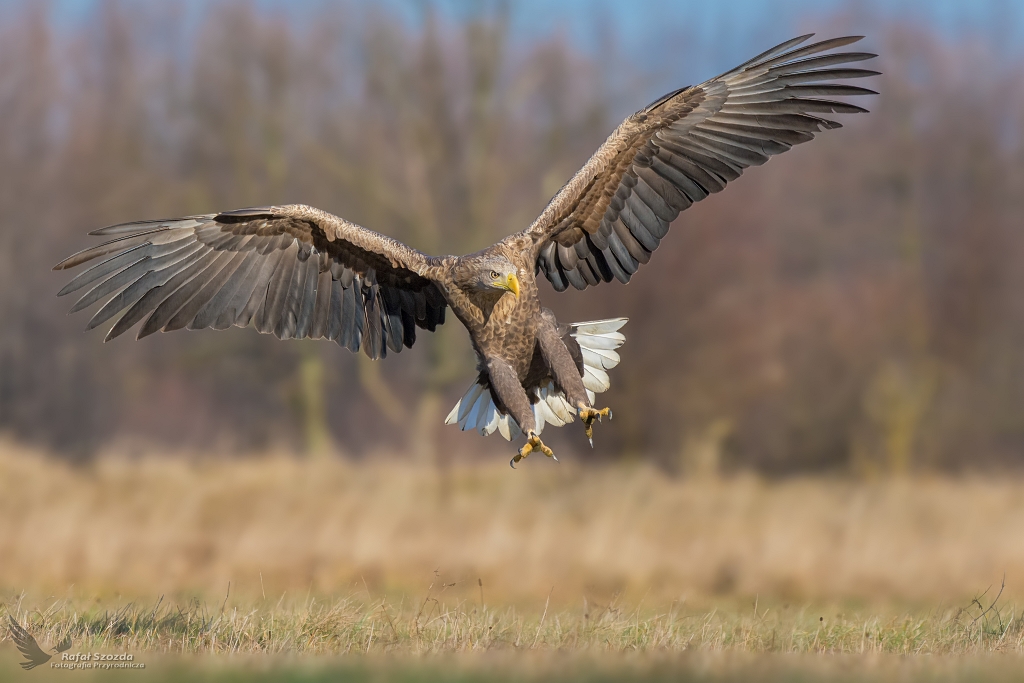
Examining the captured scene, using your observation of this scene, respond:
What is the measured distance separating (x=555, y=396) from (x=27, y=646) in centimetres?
353

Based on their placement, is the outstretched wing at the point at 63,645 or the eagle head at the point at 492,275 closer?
the outstretched wing at the point at 63,645

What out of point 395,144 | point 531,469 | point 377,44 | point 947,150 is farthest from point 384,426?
point 947,150

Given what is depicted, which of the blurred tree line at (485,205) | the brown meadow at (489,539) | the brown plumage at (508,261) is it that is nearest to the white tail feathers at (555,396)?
the brown plumage at (508,261)

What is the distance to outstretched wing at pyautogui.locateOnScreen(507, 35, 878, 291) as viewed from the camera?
6.94 m

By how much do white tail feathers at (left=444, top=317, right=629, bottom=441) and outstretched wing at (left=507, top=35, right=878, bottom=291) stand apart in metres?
0.48

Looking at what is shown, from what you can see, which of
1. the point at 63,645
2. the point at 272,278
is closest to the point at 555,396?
the point at 272,278

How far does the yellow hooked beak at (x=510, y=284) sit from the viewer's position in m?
6.55

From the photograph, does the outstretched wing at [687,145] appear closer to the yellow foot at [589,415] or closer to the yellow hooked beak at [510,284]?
the yellow hooked beak at [510,284]

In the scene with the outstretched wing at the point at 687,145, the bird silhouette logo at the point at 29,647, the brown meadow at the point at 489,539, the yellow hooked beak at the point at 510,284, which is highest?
the outstretched wing at the point at 687,145

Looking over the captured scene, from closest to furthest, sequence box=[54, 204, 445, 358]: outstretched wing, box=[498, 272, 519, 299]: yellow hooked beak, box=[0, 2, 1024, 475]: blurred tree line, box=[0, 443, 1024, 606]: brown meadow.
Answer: box=[498, 272, 519, 299]: yellow hooked beak
box=[54, 204, 445, 358]: outstretched wing
box=[0, 443, 1024, 606]: brown meadow
box=[0, 2, 1024, 475]: blurred tree line

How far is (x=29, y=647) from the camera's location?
5.52 meters

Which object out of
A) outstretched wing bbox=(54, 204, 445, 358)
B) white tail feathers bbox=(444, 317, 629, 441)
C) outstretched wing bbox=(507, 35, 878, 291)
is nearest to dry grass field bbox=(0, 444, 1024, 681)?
white tail feathers bbox=(444, 317, 629, 441)

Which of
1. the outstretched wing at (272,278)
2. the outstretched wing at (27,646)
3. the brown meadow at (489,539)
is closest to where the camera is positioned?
the outstretched wing at (27,646)

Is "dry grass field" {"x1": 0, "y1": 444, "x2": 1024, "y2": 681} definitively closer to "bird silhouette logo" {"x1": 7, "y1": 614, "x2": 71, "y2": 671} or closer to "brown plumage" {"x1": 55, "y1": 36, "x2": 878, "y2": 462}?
"bird silhouette logo" {"x1": 7, "y1": 614, "x2": 71, "y2": 671}
